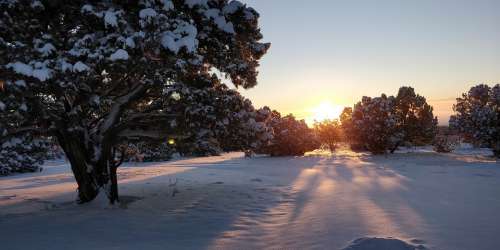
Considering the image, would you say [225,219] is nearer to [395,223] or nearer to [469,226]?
[395,223]

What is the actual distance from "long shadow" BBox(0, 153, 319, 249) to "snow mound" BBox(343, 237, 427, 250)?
296 centimetres

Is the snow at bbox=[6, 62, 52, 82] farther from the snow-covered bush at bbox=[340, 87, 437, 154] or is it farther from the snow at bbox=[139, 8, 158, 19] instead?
the snow-covered bush at bbox=[340, 87, 437, 154]

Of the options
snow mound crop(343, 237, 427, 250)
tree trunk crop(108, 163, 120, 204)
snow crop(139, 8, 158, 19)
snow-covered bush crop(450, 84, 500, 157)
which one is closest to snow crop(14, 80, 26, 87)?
snow crop(139, 8, 158, 19)

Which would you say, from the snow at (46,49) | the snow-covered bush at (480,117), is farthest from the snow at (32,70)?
the snow-covered bush at (480,117)

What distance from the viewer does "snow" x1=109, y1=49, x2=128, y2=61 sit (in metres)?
8.12

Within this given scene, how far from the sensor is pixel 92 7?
877 centimetres

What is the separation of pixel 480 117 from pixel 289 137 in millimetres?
21138

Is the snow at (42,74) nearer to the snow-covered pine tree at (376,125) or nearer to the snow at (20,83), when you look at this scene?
the snow at (20,83)

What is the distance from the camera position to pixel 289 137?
51000 millimetres

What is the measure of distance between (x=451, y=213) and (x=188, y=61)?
834cm

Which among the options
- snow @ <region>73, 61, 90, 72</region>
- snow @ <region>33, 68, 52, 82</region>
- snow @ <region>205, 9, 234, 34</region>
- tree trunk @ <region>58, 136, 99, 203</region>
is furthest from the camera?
tree trunk @ <region>58, 136, 99, 203</region>

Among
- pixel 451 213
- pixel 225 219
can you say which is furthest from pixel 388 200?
pixel 225 219

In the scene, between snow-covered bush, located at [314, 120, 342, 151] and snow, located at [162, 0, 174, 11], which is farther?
snow-covered bush, located at [314, 120, 342, 151]

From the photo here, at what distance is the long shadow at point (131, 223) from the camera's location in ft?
27.7
